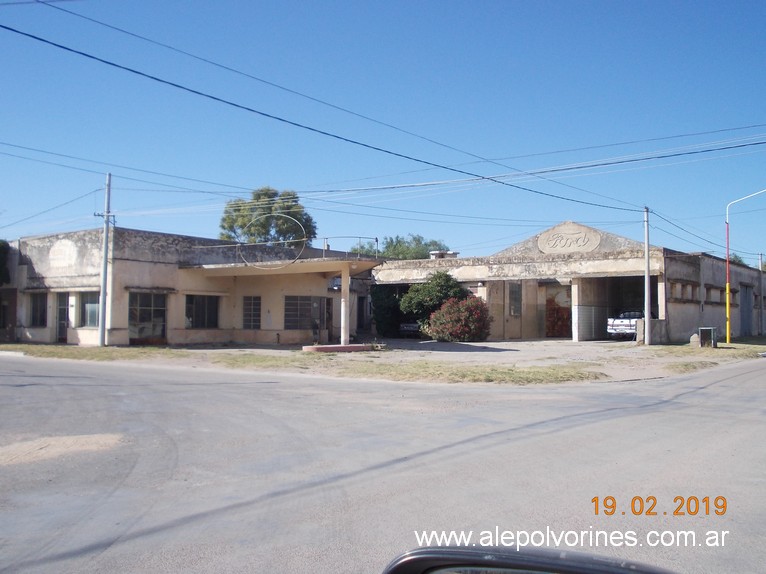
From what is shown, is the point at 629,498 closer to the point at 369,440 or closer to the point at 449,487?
the point at 449,487

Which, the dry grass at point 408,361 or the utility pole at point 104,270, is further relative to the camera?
the utility pole at point 104,270

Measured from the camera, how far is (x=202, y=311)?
35.1 m

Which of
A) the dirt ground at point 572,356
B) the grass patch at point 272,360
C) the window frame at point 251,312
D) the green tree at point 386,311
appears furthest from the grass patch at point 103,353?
the green tree at point 386,311

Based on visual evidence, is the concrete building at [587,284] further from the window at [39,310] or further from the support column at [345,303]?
the window at [39,310]

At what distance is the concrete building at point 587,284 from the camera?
3744 centimetres

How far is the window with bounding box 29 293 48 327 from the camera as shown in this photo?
3556 cm

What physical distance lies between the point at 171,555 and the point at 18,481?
11.7 feet

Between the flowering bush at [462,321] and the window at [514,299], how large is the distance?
17.7ft

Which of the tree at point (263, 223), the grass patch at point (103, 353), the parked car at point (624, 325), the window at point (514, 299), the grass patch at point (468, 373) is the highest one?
the tree at point (263, 223)

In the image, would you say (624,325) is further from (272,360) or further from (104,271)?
(104,271)

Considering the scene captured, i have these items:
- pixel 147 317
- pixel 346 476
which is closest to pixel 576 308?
pixel 147 317

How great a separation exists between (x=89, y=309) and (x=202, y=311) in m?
5.31

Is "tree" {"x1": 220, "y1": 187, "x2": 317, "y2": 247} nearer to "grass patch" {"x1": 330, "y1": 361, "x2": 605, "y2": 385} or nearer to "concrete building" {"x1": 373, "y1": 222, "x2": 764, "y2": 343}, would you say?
"concrete building" {"x1": 373, "y1": 222, "x2": 764, "y2": 343}

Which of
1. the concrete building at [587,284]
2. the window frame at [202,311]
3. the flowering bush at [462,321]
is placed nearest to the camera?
the window frame at [202,311]
